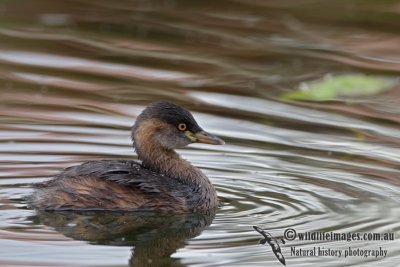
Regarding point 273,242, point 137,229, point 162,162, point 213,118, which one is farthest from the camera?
point 213,118

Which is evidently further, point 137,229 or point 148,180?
point 148,180

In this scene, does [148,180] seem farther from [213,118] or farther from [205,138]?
[213,118]

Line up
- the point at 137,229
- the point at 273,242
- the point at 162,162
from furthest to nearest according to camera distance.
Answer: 1. the point at 162,162
2. the point at 137,229
3. the point at 273,242

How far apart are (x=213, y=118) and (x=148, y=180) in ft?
8.46

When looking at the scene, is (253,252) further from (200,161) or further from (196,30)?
(196,30)

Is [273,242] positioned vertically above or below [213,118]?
below

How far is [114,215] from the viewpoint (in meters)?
8.18

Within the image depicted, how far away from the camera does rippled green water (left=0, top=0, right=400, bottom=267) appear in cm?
753

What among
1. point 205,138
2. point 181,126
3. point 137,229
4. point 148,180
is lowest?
point 137,229

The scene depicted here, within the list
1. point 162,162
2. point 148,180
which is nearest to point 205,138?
point 162,162

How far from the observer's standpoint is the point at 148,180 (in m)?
8.34

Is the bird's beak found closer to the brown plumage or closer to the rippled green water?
the brown plumage

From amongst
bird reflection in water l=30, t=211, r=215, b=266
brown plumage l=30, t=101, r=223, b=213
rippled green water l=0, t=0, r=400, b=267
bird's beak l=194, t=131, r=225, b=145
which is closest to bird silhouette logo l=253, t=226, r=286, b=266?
rippled green water l=0, t=0, r=400, b=267

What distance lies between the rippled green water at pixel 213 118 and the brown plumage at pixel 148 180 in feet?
0.44
